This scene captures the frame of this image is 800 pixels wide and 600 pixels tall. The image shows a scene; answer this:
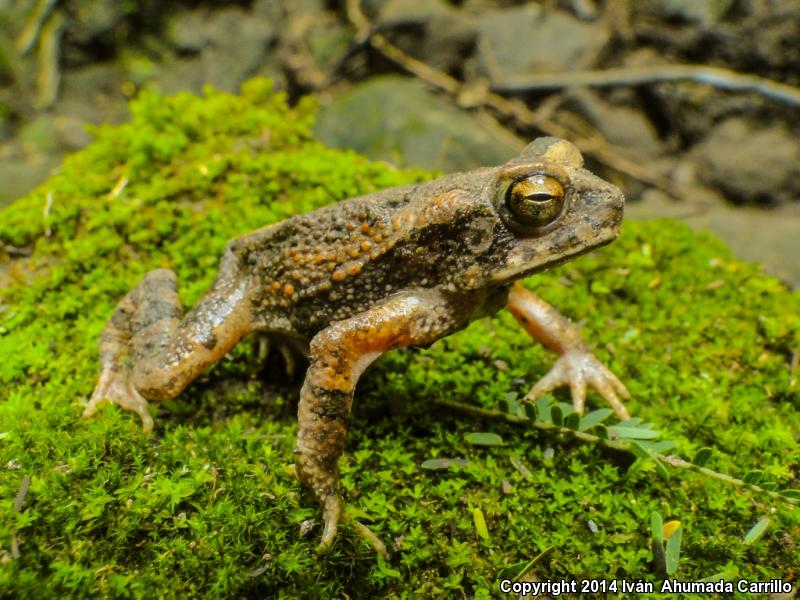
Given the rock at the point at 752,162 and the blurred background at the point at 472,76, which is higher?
the blurred background at the point at 472,76

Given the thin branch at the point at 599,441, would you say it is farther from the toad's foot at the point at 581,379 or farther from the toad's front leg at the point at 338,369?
the toad's front leg at the point at 338,369

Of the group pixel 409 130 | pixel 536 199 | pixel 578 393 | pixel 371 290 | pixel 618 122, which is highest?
pixel 536 199

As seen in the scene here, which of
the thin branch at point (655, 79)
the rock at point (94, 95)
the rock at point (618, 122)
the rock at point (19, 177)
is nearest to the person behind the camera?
the rock at point (19, 177)

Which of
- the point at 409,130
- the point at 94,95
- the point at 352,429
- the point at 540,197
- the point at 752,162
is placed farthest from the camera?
the point at 94,95

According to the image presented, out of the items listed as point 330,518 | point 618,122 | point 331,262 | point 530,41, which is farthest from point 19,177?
point 618,122

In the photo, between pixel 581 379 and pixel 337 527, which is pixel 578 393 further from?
pixel 337 527

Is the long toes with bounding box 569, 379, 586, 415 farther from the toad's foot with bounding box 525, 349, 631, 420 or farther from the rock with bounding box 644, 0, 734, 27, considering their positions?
the rock with bounding box 644, 0, 734, 27

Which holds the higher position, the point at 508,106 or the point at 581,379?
the point at 581,379

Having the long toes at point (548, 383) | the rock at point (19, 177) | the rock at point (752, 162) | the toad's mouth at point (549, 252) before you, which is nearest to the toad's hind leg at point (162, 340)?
the toad's mouth at point (549, 252)
